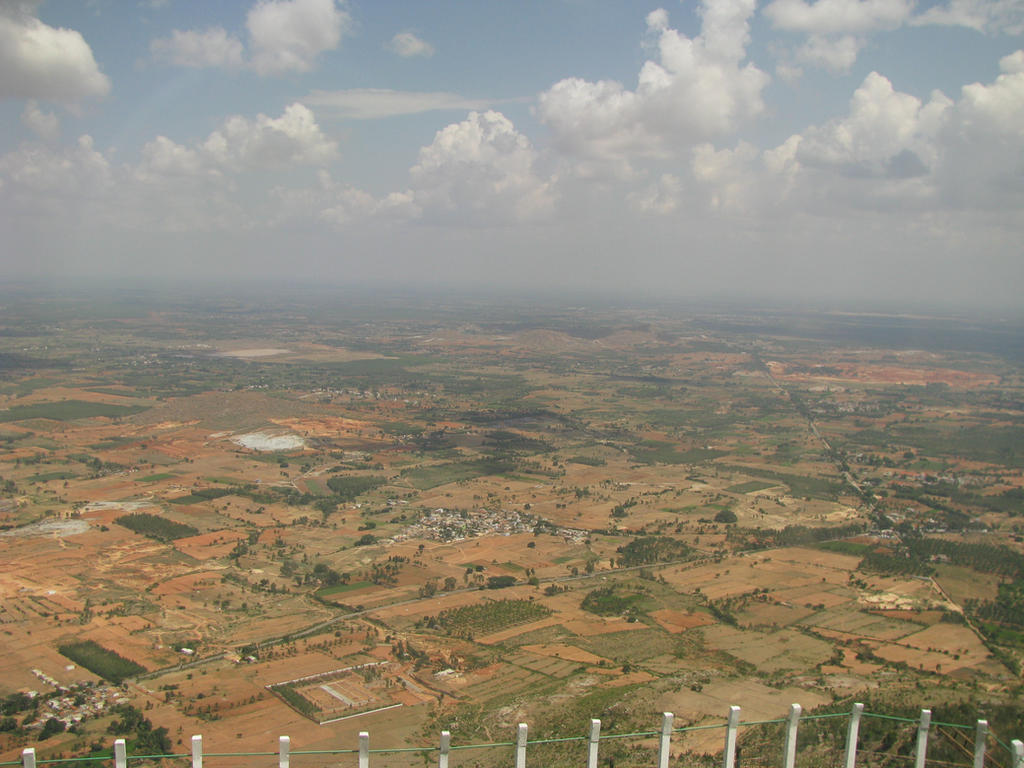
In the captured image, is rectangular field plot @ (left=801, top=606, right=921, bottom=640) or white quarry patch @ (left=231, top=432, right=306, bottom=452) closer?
rectangular field plot @ (left=801, top=606, right=921, bottom=640)

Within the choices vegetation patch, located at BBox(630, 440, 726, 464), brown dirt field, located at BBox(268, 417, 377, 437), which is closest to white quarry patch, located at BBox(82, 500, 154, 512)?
brown dirt field, located at BBox(268, 417, 377, 437)

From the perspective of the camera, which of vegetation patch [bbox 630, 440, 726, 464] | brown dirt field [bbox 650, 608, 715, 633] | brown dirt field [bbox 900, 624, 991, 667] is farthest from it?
vegetation patch [bbox 630, 440, 726, 464]

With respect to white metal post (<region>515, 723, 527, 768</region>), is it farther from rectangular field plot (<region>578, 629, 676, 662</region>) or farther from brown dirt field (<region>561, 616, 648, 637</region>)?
brown dirt field (<region>561, 616, 648, 637</region>)

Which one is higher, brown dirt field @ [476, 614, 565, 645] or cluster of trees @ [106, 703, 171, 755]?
cluster of trees @ [106, 703, 171, 755]

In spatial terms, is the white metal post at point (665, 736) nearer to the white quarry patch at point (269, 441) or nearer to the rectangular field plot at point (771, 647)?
the rectangular field plot at point (771, 647)

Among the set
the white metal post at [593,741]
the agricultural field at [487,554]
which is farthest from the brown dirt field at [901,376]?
the white metal post at [593,741]

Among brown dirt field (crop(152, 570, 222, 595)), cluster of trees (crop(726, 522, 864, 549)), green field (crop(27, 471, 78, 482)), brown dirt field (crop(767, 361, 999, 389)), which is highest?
brown dirt field (crop(767, 361, 999, 389))

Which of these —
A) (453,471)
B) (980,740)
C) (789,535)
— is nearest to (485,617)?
(789,535)
